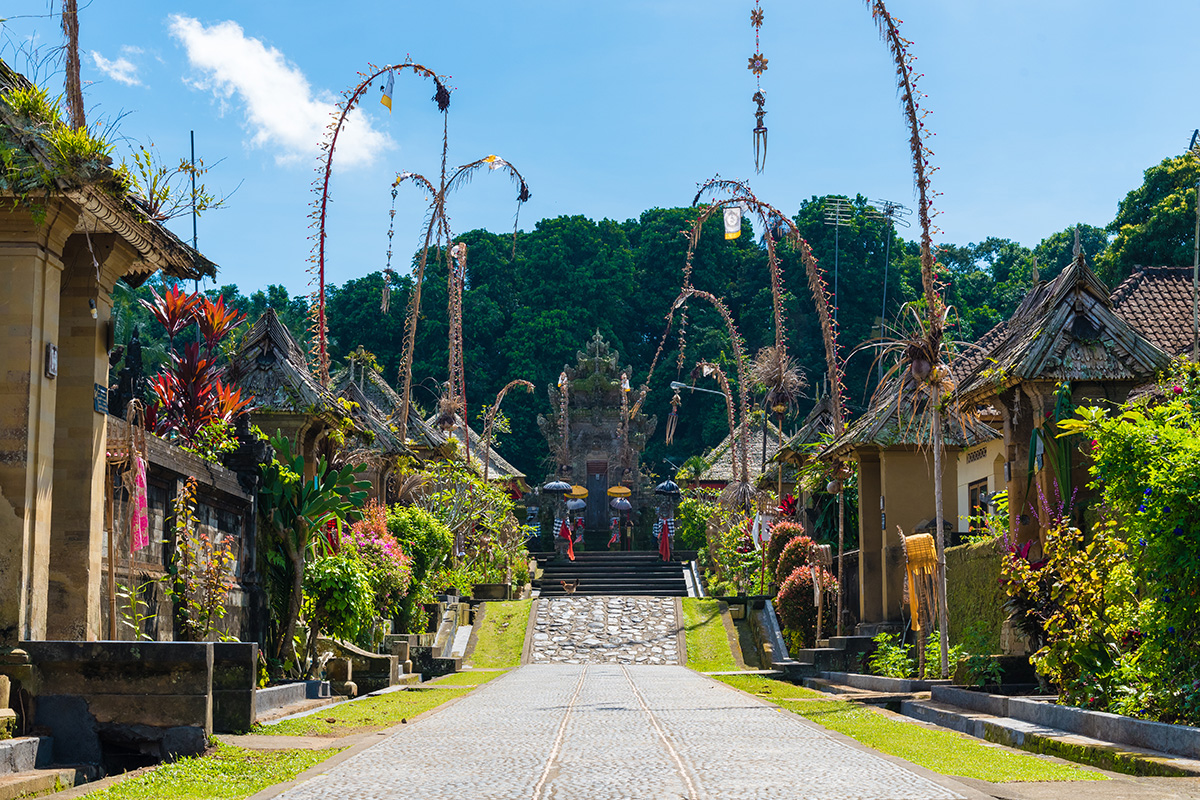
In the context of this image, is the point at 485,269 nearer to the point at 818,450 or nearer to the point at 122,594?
the point at 818,450

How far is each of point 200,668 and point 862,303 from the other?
2149 inches

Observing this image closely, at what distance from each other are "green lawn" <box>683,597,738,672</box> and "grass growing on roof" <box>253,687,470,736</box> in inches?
354

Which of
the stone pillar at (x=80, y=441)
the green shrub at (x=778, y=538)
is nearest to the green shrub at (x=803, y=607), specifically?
the green shrub at (x=778, y=538)

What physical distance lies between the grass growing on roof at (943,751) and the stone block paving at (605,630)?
43.4 feet

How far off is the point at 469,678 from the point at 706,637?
7915 millimetres

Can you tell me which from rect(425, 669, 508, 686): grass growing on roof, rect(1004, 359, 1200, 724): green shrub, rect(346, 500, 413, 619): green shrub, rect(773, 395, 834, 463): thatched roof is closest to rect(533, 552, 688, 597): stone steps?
rect(773, 395, 834, 463): thatched roof

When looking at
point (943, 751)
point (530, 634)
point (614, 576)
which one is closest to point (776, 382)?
point (530, 634)

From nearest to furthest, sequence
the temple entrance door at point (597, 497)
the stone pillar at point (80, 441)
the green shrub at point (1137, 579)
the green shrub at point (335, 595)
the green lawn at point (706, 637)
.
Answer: the green shrub at point (1137, 579) < the stone pillar at point (80, 441) < the green shrub at point (335, 595) < the green lawn at point (706, 637) < the temple entrance door at point (597, 497)

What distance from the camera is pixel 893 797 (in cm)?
657

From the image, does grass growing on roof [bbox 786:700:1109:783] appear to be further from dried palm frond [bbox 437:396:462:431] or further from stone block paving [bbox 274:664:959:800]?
dried palm frond [bbox 437:396:462:431]

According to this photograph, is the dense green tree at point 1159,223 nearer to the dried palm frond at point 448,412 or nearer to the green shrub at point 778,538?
the green shrub at point 778,538

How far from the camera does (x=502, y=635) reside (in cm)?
2694

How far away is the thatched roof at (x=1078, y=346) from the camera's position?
1384 centimetres

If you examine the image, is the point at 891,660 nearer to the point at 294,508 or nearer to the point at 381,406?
the point at 294,508
